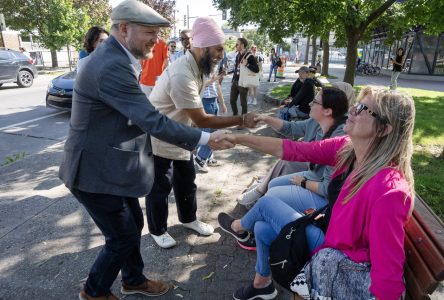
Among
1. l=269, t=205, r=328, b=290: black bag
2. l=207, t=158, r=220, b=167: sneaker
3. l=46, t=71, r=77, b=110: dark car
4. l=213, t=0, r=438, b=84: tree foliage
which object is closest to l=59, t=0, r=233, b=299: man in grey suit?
l=269, t=205, r=328, b=290: black bag

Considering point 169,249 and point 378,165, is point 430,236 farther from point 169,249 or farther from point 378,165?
point 169,249

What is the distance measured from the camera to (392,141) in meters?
1.84

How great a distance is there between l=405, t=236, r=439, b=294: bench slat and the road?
5.85 meters

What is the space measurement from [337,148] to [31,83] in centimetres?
1516

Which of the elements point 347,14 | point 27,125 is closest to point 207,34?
point 27,125

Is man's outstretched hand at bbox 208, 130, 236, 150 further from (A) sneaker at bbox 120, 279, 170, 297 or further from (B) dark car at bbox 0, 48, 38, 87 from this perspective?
(B) dark car at bbox 0, 48, 38, 87

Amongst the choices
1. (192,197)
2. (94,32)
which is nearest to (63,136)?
(94,32)

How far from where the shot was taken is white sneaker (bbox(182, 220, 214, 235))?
3412 millimetres

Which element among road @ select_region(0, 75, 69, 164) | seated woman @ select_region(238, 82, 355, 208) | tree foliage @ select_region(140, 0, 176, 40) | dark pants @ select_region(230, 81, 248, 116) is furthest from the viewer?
tree foliage @ select_region(140, 0, 176, 40)

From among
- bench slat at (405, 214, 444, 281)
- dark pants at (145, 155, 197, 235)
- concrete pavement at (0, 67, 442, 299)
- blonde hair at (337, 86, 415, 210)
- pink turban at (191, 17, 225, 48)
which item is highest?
pink turban at (191, 17, 225, 48)

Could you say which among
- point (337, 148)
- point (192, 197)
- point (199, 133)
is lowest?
point (192, 197)

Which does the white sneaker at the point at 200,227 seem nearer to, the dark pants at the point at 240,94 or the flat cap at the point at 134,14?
the flat cap at the point at 134,14

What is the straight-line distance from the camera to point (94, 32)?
4453mm

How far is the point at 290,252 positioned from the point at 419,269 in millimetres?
704
